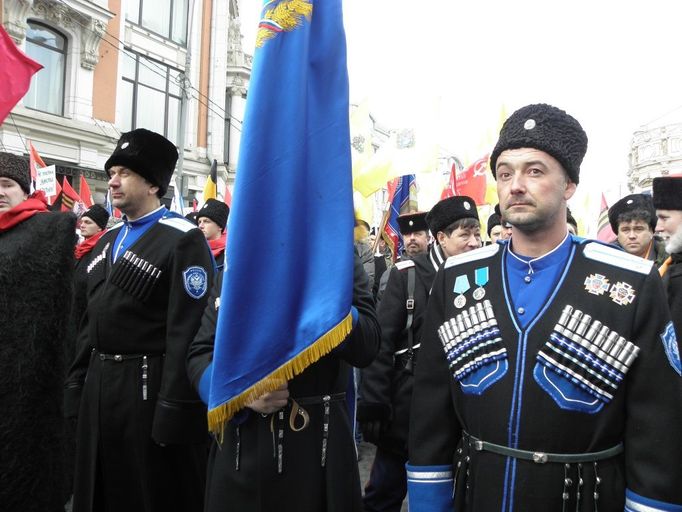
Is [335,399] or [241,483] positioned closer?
[241,483]

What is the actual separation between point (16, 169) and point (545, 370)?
325 cm

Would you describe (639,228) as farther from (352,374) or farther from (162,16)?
(162,16)

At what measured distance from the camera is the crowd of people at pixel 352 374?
203cm

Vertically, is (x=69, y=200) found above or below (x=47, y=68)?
below

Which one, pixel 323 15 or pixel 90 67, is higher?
pixel 90 67

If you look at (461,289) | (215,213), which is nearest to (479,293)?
(461,289)

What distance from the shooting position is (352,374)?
9.18ft

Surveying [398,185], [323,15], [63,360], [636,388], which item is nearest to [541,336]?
[636,388]

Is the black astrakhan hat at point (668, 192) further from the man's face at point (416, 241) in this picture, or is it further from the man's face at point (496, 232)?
the man's face at point (496, 232)

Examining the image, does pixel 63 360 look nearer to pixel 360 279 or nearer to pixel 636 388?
pixel 360 279

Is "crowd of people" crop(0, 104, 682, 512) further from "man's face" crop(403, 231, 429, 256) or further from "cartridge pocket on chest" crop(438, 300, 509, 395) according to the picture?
"man's face" crop(403, 231, 429, 256)

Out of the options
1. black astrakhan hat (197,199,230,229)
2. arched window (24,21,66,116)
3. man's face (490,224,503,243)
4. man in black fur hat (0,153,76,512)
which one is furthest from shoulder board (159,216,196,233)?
arched window (24,21,66,116)

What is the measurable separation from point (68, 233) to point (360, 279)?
1.62 metres

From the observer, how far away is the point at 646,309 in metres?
2.05
